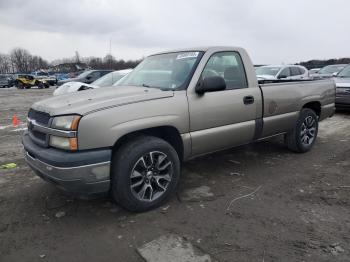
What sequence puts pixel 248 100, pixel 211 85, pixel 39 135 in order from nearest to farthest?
pixel 39 135
pixel 211 85
pixel 248 100

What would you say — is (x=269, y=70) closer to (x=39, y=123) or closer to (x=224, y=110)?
(x=224, y=110)

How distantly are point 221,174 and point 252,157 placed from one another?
43.2 inches

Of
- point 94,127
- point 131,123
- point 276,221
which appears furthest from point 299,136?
point 94,127

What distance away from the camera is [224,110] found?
428 centimetres

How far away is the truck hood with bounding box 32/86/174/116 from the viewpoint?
3291mm

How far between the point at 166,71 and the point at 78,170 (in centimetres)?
193

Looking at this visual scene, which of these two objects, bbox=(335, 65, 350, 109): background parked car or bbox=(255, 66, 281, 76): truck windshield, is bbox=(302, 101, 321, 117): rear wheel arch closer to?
bbox=(335, 65, 350, 109): background parked car

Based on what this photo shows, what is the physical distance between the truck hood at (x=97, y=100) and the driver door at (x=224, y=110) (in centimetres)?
50

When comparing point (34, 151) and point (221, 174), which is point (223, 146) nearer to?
point (221, 174)

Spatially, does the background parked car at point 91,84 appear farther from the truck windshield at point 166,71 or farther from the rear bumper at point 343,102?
the rear bumper at point 343,102

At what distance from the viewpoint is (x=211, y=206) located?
149 inches

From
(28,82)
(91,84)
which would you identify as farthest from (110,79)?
(28,82)

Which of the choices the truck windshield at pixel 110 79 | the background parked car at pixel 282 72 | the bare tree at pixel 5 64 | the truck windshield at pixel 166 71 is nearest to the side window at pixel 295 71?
the background parked car at pixel 282 72

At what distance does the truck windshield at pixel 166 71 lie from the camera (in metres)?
4.14
